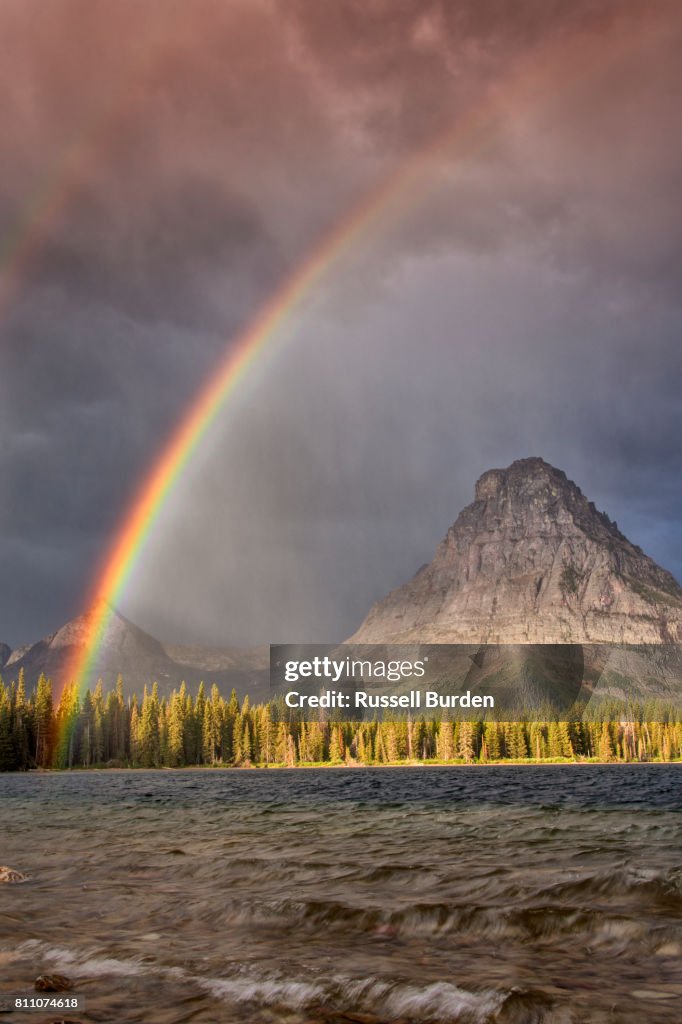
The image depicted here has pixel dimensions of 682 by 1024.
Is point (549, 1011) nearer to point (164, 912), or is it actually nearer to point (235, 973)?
point (235, 973)

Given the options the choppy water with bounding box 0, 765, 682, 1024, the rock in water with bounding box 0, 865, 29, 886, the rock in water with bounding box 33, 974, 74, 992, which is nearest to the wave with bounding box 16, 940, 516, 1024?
the choppy water with bounding box 0, 765, 682, 1024

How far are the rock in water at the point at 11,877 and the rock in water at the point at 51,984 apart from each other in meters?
13.9

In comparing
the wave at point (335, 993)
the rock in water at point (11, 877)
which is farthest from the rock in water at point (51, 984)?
the rock in water at point (11, 877)

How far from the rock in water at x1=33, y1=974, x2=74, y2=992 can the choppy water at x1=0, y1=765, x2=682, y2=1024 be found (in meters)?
0.33

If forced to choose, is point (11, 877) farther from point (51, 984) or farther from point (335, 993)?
point (335, 993)

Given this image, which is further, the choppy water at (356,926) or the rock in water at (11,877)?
the rock in water at (11,877)

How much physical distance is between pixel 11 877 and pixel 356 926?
13.8 meters

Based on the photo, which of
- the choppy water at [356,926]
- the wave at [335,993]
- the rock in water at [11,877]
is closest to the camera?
the wave at [335,993]

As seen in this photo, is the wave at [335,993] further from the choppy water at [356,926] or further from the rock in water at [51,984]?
the rock in water at [51,984]

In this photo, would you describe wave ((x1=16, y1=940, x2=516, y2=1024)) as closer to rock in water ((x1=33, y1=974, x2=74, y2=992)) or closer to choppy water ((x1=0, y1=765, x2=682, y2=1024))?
choppy water ((x1=0, y1=765, x2=682, y2=1024))

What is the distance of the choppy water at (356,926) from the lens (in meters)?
12.5

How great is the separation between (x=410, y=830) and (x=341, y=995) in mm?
30511

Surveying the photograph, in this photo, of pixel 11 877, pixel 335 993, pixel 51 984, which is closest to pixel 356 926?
pixel 335 993

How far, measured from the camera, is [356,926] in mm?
18703
